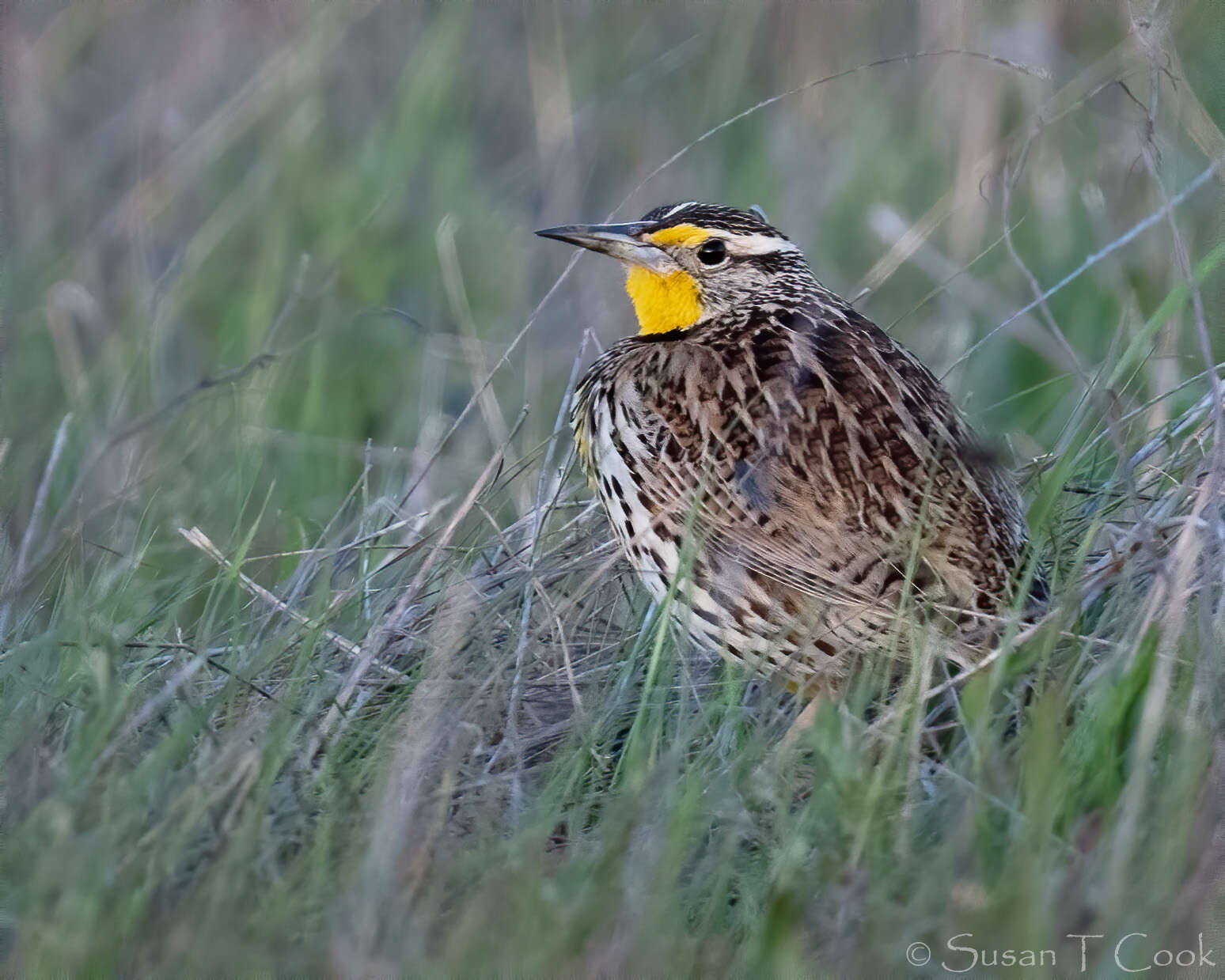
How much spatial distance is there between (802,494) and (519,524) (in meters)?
0.82

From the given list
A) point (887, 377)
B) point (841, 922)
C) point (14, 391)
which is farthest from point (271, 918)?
point (14, 391)

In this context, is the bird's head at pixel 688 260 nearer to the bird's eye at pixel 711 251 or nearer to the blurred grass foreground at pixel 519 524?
the bird's eye at pixel 711 251

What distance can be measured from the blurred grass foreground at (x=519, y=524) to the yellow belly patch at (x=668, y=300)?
0.22 m

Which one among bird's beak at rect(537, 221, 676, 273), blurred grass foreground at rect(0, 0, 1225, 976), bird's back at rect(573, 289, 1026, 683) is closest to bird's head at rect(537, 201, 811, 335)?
bird's beak at rect(537, 221, 676, 273)

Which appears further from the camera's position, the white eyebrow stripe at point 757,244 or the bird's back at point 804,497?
the white eyebrow stripe at point 757,244


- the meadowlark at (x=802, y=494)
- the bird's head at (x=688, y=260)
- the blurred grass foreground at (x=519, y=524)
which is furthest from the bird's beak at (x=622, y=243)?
the meadowlark at (x=802, y=494)

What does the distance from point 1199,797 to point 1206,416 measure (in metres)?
1.18

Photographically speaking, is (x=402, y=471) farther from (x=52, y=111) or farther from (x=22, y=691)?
(x=52, y=111)

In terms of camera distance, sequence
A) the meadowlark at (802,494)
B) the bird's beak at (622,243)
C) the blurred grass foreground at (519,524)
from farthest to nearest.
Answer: the bird's beak at (622,243), the meadowlark at (802,494), the blurred grass foreground at (519,524)

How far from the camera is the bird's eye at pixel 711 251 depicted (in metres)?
3.43

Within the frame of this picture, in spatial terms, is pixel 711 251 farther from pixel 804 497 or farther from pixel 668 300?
pixel 804 497

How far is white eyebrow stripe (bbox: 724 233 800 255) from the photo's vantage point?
3.45m

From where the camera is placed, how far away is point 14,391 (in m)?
5.02

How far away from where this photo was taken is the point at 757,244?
3465mm
